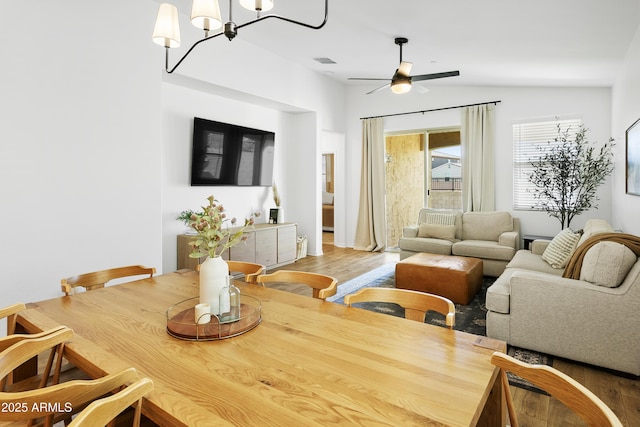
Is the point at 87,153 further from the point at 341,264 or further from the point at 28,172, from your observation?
the point at 341,264

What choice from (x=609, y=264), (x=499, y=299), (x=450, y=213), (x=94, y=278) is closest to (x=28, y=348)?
(x=94, y=278)

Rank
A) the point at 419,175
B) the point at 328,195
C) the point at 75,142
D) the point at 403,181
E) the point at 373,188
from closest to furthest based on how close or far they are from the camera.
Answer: the point at 75,142 → the point at 419,175 → the point at 373,188 → the point at 403,181 → the point at 328,195

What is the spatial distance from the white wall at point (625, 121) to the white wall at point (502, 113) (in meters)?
0.33

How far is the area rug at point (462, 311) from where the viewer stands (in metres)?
2.64

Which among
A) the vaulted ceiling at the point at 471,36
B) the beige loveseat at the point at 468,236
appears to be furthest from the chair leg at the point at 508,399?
the beige loveseat at the point at 468,236

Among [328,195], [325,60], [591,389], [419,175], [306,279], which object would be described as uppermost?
[325,60]

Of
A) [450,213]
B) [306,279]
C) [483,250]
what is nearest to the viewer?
[306,279]

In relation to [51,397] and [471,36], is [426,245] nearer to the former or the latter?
[471,36]

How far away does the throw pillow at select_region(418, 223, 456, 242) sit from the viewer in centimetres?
570

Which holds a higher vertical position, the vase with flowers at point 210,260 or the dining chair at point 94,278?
the vase with flowers at point 210,260

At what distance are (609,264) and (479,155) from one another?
12.6 ft

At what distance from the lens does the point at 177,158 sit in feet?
15.9

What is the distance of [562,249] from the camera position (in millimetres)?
3877

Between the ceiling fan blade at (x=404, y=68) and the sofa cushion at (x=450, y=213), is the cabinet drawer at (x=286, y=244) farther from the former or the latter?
the ceiling fan blade at (x=404, y=68)
